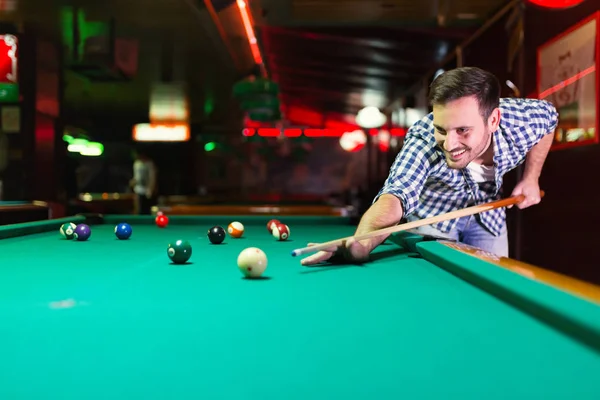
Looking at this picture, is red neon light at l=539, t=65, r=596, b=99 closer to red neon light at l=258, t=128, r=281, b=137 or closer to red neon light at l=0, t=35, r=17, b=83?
red neon light at l=0, t=35, r=17, b=83

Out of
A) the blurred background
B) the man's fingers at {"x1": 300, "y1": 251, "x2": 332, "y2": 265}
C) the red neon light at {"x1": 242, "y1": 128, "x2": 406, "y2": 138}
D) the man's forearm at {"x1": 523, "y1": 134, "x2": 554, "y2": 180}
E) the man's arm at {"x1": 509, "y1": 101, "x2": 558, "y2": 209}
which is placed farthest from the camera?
the red neon light at {"x1": 242, "y1": 128, "x2": 406, "y2": 138}

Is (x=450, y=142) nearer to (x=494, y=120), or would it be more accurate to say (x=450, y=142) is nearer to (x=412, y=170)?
(x=412, y=170)

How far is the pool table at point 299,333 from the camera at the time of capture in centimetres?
71

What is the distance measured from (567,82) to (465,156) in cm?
193

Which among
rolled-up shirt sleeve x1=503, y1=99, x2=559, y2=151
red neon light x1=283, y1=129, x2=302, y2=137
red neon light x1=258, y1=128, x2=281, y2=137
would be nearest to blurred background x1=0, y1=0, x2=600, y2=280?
rolled-up shirt sleeve x1=503, y1=99, x2=559, y2=151

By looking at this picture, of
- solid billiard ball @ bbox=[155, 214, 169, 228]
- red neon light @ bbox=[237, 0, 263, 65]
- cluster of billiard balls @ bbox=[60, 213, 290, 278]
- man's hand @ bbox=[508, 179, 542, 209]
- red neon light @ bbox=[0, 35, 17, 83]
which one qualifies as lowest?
cluster of billiard balls @ bbox=[60, 213, 290, 278]

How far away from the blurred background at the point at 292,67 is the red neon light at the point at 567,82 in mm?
11

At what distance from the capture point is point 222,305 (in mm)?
1227

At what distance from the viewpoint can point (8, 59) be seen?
5.84 m

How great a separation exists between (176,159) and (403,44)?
33.7ft

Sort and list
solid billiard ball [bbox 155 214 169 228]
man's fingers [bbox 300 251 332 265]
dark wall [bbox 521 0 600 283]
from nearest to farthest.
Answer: man's fingers [bbox 300 251 332 265] → solid billiard ball [bbox 155 214 169 228] → dark wall [bbox 521 0 600 283]

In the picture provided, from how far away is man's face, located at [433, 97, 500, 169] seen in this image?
242cm

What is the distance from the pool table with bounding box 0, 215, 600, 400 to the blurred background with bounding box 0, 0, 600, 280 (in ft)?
6.28

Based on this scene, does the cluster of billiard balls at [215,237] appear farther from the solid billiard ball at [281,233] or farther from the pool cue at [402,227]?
the pool cue at [402,227]
